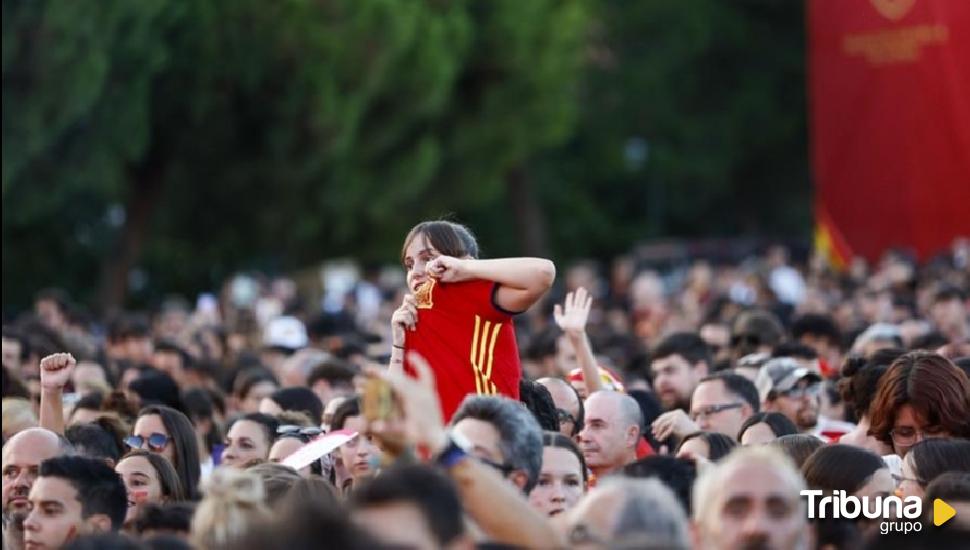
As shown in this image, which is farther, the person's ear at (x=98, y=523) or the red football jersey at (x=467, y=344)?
the red football jersey at (x=467, y=344)

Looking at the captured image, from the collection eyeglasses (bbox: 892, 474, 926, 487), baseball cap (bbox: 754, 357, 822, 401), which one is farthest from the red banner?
eyeglasses (bbox: 892, 474, 926, 487)

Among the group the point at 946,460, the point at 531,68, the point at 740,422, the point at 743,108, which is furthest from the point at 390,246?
the point at 946,460

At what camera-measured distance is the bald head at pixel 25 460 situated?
8.93 meters

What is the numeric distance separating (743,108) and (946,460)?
4413 centimetres

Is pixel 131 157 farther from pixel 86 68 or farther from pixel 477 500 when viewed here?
pixel 477 500

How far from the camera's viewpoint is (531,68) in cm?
3912

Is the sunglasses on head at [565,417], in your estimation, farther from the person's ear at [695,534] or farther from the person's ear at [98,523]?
the person's ear at [695,534]

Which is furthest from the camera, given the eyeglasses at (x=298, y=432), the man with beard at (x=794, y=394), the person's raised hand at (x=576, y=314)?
the man with beard at (x=794, y=394)

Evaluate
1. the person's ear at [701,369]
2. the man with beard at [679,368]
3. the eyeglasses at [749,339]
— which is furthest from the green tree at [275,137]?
the person's ear at [701,369]

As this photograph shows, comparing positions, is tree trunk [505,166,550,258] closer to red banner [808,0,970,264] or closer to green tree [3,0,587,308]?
green tree [3,0,587,308]

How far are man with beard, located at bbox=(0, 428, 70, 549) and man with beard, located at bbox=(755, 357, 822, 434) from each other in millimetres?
4388

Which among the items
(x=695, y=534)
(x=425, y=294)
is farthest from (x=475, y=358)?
(x=695, y=534)

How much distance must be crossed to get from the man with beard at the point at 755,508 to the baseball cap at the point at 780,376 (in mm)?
5248

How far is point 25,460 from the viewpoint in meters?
8.95
